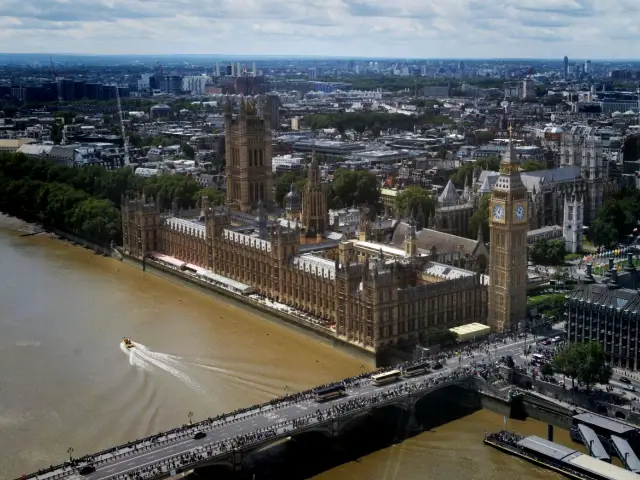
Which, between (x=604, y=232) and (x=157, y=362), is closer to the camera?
(x=157, y=362)

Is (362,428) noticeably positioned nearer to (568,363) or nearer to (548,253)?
(568,363)

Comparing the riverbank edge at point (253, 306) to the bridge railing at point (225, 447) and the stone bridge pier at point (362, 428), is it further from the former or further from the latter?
the bridge railing at point (225, 447)

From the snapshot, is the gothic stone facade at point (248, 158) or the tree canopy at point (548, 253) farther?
the gothic stone facade at point (248, 158)

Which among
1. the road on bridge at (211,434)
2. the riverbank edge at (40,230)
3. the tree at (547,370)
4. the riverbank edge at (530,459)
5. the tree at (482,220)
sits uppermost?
the tree at (482,220)

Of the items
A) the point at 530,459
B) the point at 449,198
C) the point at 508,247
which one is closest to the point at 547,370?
the point at 530,459

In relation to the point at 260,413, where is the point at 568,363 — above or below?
above

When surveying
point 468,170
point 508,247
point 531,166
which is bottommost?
point 468,170

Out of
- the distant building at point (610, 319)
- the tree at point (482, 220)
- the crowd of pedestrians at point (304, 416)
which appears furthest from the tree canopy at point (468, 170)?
the crowd of pedestrians at point (304, 416)
